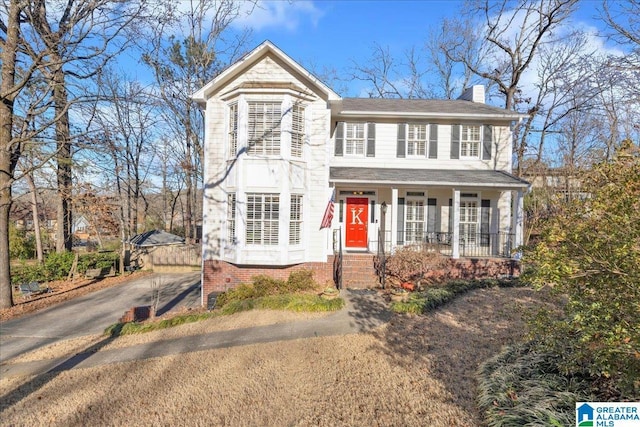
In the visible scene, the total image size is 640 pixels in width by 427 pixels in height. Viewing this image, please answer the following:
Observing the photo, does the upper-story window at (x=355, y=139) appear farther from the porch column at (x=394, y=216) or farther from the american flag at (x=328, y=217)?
the american flag at (x=328, y=217)

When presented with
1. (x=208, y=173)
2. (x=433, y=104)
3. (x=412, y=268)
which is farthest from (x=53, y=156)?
(x=433, y=104)

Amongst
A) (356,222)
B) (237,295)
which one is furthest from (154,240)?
(356,222)

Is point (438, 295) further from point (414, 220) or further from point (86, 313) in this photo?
point (86, 313)

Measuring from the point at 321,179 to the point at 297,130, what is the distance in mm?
1913

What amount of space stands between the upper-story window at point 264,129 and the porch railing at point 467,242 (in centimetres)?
564

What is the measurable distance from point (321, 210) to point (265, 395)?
764 centimetres

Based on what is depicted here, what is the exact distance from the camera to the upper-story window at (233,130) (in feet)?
38.8

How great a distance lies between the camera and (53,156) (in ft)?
35.1

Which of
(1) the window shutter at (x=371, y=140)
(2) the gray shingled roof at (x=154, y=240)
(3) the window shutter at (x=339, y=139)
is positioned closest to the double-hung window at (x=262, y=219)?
(3) the window shutter at (x=339, y=139)

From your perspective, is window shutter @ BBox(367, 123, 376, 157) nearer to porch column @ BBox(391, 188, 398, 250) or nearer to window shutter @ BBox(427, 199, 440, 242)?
porch column @ BBox(391, 188, 398, 250)

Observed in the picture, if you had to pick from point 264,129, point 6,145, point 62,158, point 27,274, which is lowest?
point 27,274

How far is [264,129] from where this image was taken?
1152 centimetres

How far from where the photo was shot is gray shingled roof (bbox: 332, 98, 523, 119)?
13688 millimetres

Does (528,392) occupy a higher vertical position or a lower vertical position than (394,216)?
lower
